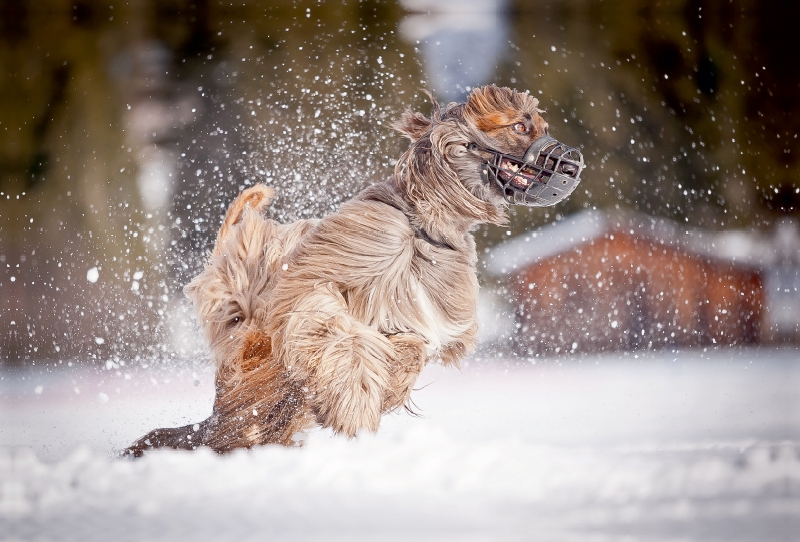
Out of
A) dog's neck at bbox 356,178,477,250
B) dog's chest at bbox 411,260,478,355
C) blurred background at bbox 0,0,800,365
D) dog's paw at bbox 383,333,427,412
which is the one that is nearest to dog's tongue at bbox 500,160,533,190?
dog's neck at bbox 356,178,477,250

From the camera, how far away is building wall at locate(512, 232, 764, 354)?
3.69 metres

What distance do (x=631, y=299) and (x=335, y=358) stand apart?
2618 mm

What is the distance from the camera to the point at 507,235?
12.3ft

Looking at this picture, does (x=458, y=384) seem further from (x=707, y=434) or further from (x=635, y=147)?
(x=635, y=147)

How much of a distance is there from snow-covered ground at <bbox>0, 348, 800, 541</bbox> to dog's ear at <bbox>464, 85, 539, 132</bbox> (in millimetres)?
762

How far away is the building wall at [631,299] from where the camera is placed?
369 cm

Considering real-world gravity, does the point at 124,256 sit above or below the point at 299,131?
below

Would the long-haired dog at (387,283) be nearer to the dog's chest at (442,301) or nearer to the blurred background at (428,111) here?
the dog's chest at (442,301)

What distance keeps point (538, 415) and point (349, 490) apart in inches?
38.6

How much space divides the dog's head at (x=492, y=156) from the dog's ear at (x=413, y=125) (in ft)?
0.12

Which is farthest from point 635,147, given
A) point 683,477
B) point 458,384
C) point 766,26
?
point 683,477

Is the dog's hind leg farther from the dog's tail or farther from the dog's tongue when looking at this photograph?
the dog's tongue

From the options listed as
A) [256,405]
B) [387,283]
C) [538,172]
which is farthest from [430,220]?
[256,405]

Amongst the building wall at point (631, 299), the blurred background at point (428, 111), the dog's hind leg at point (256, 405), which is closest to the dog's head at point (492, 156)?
A: the dog's hind leg at point (256, 405)
